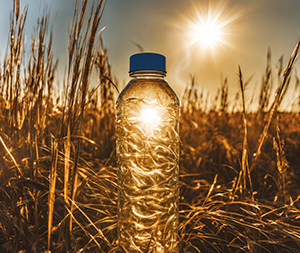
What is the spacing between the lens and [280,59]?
1.53m

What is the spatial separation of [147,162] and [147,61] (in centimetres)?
50

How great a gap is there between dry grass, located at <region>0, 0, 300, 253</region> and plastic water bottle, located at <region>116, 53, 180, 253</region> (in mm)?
82

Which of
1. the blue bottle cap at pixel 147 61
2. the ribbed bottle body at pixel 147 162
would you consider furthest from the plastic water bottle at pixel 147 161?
the blue bottle cap at pixel 147 61

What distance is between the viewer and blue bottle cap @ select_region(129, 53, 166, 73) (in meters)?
0.82

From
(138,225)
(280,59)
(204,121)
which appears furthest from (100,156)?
(280,59)

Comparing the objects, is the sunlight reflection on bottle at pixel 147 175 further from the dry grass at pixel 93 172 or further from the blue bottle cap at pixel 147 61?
the blue bottle cap at pixel 147 61

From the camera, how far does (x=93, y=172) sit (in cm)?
88

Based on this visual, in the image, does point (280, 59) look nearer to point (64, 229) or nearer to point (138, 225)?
point (138, 225)

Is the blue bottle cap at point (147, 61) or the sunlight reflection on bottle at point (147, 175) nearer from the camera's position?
the blue bottle cap at point (147, 61)

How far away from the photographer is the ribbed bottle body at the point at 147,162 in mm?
984

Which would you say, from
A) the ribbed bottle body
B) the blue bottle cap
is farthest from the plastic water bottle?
the blue bottle cap

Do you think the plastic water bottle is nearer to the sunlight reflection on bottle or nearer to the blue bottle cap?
the sunlight reflection on bottle

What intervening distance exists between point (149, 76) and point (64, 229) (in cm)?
71

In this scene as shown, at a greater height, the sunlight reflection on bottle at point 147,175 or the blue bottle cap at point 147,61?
the blue bottle cap at point 147,61
